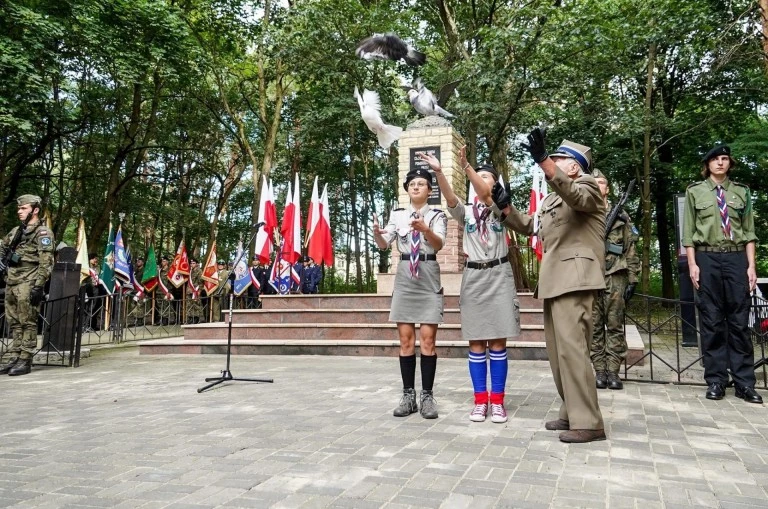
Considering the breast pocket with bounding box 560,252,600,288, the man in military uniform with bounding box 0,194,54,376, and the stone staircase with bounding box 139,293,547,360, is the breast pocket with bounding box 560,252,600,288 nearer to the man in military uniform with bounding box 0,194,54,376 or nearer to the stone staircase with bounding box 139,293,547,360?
the stone staircase with bounding box 139,293,547,360

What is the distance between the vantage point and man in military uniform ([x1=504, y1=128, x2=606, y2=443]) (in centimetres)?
339

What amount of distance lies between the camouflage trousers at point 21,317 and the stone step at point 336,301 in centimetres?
425

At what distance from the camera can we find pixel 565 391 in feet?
11.5

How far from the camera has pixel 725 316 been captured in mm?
4938

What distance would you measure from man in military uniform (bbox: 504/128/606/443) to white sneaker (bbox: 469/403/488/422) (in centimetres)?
47

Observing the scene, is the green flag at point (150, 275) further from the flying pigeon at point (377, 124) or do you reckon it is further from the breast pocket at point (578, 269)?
the breast pocket at point (578, 269)

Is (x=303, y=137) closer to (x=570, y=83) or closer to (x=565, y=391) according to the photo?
(x=570, y=83)

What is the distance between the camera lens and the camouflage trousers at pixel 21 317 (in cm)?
704

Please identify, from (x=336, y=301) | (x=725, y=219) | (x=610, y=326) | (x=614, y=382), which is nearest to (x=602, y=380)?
(x=614, y=382)

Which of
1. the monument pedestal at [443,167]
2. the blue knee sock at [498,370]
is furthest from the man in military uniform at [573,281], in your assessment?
the monument pedestal at [443,167]

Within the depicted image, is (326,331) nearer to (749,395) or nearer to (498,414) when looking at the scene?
(498,414)

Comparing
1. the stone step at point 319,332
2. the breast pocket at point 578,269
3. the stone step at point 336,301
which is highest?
the breast pocket at point 578,269

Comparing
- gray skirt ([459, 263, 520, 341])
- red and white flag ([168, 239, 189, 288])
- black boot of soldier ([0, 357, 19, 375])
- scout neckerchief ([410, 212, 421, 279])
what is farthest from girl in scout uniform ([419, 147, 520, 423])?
red and white flag ([168, 239, 189, 288])

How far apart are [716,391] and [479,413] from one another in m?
2.40
